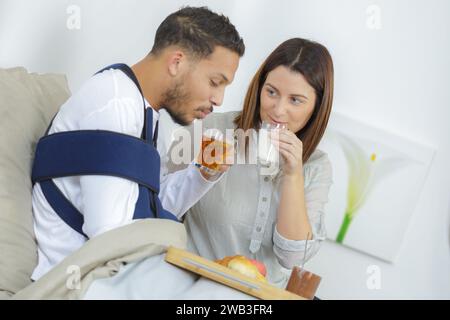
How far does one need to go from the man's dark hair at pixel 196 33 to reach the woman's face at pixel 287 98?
13.5 inches

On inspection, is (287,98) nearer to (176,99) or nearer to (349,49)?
(176,99)

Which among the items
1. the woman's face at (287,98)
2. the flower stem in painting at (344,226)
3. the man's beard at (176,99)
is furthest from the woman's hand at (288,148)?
the flower stem in painting at (344,226)

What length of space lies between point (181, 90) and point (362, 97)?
3.66ft

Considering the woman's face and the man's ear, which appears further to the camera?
the woman's face

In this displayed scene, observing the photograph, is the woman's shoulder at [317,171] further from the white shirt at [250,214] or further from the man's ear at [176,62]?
the man's ear at [176,62]

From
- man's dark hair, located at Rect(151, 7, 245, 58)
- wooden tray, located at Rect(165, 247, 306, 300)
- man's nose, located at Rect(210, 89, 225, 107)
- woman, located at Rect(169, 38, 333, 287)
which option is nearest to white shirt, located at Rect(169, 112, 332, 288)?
woman, located at Rect(169, 38, 333, 287)

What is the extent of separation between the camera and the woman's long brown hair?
203cm

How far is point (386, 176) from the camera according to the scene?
8.48ft

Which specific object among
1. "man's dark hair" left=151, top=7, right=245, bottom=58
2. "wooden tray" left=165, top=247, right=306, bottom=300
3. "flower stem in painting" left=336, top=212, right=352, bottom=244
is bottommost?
"flower stem in painting" left=336, top=212, right=352, bottom=244

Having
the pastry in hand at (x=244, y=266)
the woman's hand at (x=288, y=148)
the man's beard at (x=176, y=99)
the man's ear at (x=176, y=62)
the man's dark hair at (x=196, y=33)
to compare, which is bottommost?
the pastry in hand at (x=244, y=266)

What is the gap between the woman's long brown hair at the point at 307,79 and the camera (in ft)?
6.64

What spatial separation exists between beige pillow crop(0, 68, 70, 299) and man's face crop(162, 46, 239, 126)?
0.38 metres

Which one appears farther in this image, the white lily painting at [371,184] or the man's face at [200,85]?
the white lily painting at [371,184]

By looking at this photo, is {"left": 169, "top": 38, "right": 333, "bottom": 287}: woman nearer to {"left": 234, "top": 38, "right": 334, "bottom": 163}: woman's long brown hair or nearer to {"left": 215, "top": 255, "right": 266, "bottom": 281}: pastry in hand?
{"left": 234, "top": 38, "right": 334, "bottom": 163}: woman's long brown hair
